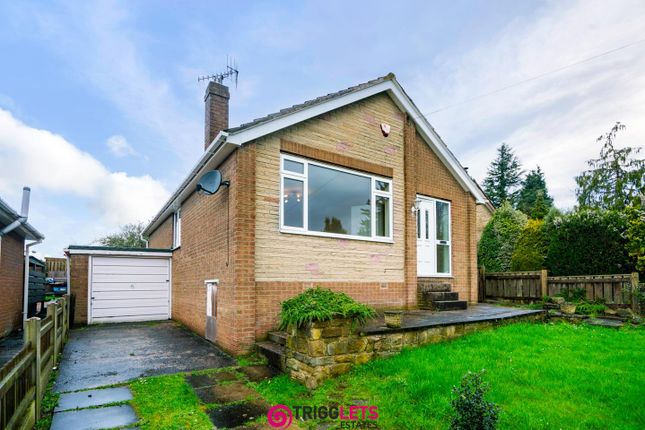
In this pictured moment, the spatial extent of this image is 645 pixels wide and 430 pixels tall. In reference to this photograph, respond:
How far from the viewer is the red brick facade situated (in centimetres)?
650

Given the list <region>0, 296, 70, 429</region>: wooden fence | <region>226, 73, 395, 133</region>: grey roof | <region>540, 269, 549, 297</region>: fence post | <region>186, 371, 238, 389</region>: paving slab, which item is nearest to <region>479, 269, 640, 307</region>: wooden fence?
<region>540, 269, 549, 297</region>: fence post

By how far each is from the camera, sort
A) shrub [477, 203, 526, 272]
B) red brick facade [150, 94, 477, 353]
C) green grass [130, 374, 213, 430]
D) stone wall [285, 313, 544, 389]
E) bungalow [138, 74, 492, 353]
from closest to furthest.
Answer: green grass [130, 374, 213, 430]
stone wall [285, 313, 544, 389]
red brick facade [150, 94, 477, 353]
bungalow [138, 74, 492, 353]
shrub [477, 203, 526, 272]

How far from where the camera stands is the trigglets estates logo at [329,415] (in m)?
3.64

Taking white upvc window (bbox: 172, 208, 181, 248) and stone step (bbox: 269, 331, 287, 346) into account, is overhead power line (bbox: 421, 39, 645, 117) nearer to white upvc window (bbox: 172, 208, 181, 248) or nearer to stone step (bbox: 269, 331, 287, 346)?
stone step (bbox: 269, 331, 287, 346)

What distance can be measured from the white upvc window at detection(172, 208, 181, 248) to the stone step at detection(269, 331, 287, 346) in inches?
240

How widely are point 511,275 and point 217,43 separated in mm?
11742

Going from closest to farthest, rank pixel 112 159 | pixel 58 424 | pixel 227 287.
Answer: pixel 58 424, pixel 227 287, pixel 112 159

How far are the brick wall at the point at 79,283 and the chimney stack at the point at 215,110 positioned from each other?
508 cm

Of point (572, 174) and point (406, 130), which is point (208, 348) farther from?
point (572, 174)

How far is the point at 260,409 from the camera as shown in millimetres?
4051

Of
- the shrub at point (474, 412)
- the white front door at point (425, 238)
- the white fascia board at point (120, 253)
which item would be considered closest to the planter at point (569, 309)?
the white front door at point (425, 238)

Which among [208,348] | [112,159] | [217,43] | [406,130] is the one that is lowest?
[208,348]

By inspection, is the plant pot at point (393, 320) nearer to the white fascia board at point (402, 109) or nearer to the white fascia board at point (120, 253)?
the white fascia board at point (402, 109)

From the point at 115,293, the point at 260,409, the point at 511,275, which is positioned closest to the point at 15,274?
the point at 115,293
